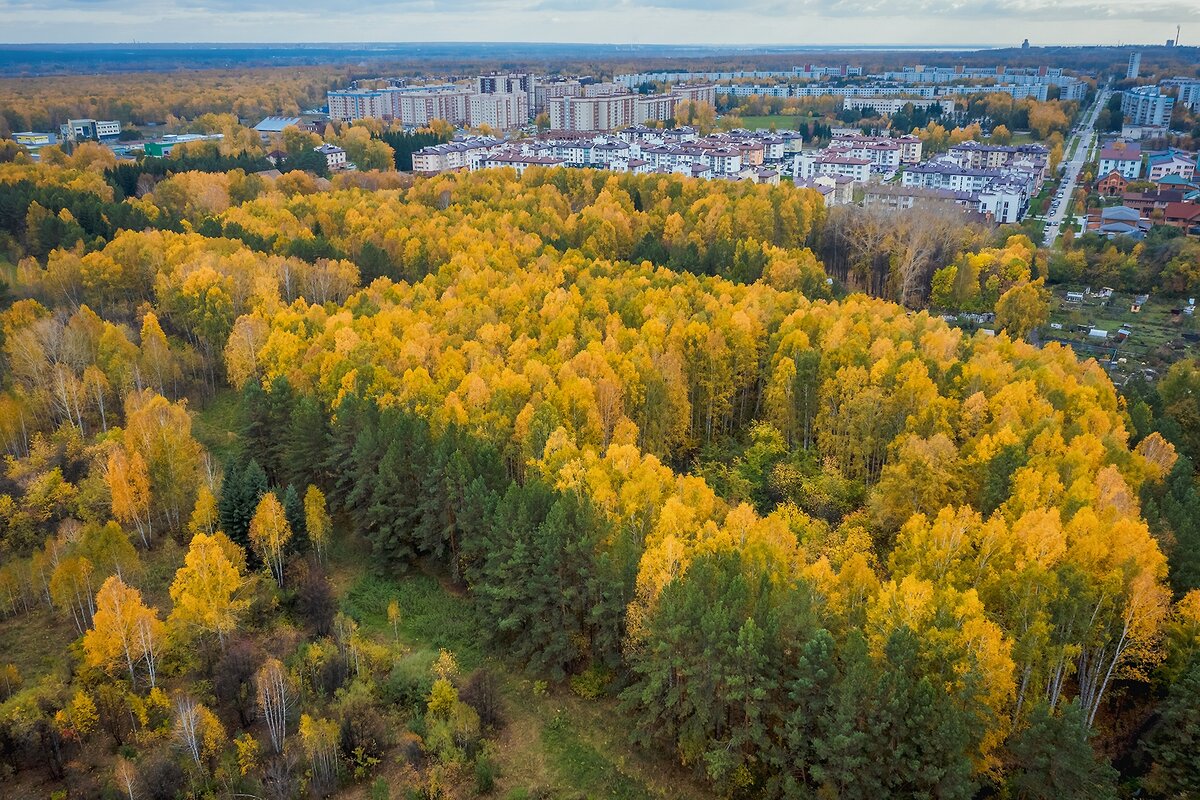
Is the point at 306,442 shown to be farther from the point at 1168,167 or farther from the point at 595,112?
the point at 595,112

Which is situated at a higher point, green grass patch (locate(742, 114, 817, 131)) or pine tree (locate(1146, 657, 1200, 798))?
green grass patch (locate(742, 114, 817, 131))

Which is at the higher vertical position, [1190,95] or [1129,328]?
[1190,95]

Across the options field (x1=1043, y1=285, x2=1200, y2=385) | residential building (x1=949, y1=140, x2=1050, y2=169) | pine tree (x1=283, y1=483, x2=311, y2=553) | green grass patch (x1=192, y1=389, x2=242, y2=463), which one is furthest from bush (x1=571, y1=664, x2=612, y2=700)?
residential building (x1=949, y1=140, x2=1050, y2=169)

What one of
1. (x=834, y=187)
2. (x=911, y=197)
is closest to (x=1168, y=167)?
(x=911, y=197)

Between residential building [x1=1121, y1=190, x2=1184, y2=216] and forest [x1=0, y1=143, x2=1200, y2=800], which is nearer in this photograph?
forest [x1=0, y1=143, x2=1200, y2=800]

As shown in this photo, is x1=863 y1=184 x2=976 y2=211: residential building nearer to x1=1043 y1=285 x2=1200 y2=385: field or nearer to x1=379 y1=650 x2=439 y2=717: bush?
x1=1043 y1=285 x2=1200 y2=385: field
